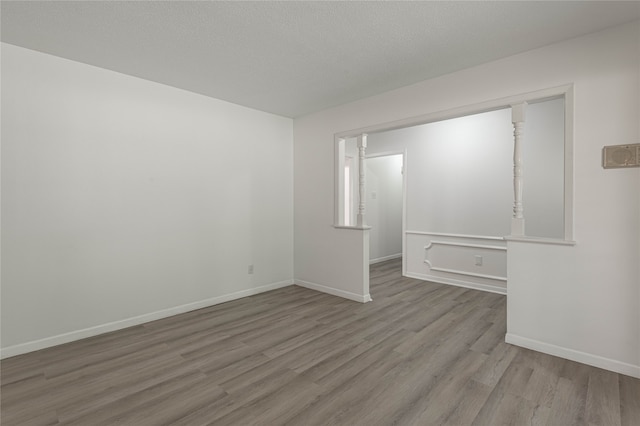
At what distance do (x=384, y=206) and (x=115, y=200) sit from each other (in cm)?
505

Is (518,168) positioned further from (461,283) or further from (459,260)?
(461,283)

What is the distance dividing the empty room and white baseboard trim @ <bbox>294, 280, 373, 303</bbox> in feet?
0.31

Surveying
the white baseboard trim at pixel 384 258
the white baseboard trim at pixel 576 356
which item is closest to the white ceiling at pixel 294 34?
the white baseboard trim at pixel 576 356

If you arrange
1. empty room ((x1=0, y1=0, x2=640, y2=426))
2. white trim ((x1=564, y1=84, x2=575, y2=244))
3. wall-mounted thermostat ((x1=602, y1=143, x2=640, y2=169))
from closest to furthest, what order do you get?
empty room ((x1=0, y1=0, x2=640, y2=426)), wall-mounted thermostat ((x1=602, y1=143, x2=640, y2=169)), white trim ((x1=564, y1=84, x2=575, y2=244))

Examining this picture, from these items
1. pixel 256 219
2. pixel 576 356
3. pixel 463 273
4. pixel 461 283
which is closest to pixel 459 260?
pixel 463 273

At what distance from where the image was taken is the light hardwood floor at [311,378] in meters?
1.86

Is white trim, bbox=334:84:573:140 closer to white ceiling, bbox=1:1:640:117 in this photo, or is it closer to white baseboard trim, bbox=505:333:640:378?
white ceiling, bbox=1:1:640:117

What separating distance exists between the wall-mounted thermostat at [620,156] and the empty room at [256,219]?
0.01 metres

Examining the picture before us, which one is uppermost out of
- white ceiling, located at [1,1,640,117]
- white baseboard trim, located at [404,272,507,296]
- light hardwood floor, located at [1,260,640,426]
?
white ceiling, located at [1,1,640,117]

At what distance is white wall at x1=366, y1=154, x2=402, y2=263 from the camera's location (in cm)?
646

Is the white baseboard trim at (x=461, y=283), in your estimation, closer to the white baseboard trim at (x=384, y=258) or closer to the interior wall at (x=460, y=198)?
the interior wall at (x=460, y=198)

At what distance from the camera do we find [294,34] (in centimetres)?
246

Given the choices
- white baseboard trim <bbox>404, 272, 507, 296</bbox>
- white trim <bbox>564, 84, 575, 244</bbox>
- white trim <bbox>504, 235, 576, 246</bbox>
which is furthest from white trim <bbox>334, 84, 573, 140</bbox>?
white baseboard trim <bbox>404, 272, 507, 296</bbox>

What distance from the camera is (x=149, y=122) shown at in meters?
3.36
